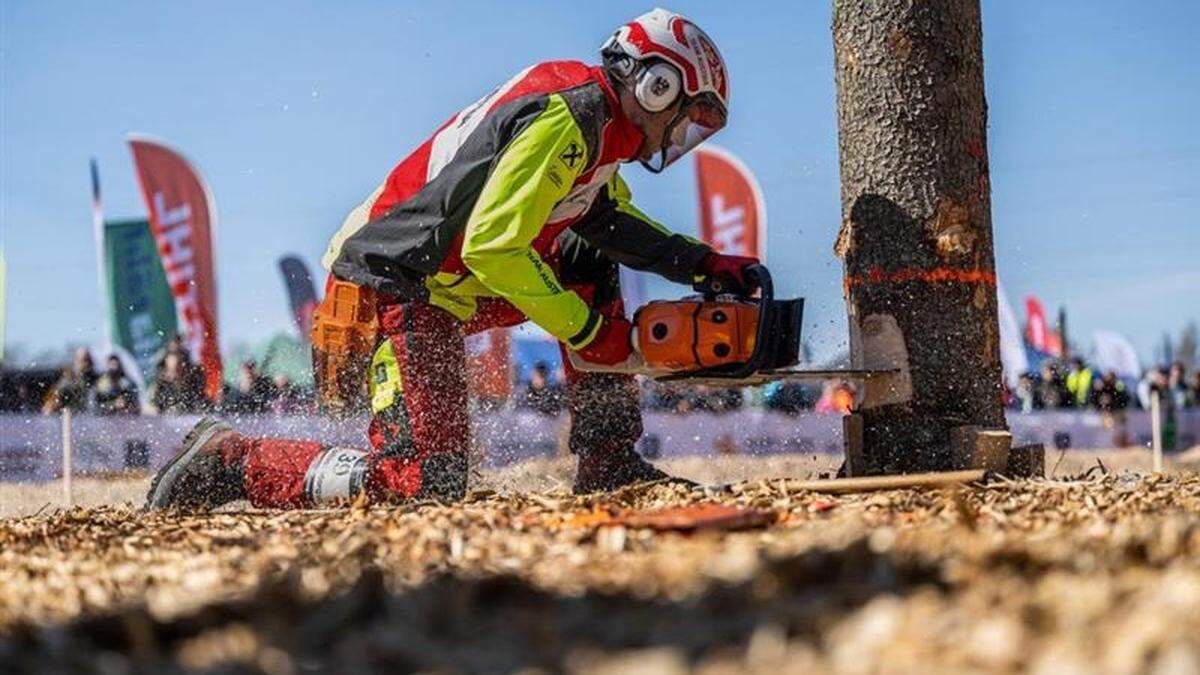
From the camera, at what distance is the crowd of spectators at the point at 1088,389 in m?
17.8

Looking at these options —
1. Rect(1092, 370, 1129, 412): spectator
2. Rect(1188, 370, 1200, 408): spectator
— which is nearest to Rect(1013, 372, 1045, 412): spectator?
Rect(1092, 370, 1129, 412): spectator

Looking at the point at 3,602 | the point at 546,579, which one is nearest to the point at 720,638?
the point at 546,579

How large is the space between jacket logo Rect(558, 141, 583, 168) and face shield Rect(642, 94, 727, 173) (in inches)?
15.9

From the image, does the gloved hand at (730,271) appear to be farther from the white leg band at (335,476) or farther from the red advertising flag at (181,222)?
the red advertising flag at (181,222)

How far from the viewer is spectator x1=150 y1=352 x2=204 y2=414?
14.0 meters

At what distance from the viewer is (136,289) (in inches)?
815

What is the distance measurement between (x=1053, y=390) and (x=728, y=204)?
239 inches

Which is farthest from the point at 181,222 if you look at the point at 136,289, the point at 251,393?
the point at 251,393

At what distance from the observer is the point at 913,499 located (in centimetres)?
422

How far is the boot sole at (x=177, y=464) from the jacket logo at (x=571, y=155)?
163 centimetres

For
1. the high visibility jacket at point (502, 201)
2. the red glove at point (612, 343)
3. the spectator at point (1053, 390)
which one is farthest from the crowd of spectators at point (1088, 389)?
the high visibility jacket at point (502, 201)

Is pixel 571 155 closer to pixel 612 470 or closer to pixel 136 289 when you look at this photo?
pixel 612 470

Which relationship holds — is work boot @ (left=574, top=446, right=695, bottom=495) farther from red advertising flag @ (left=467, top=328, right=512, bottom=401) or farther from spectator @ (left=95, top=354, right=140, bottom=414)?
spectator @ (left=95, top=354, right=140, bottom=414)

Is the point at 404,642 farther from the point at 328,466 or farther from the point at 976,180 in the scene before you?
the point at 976,180
